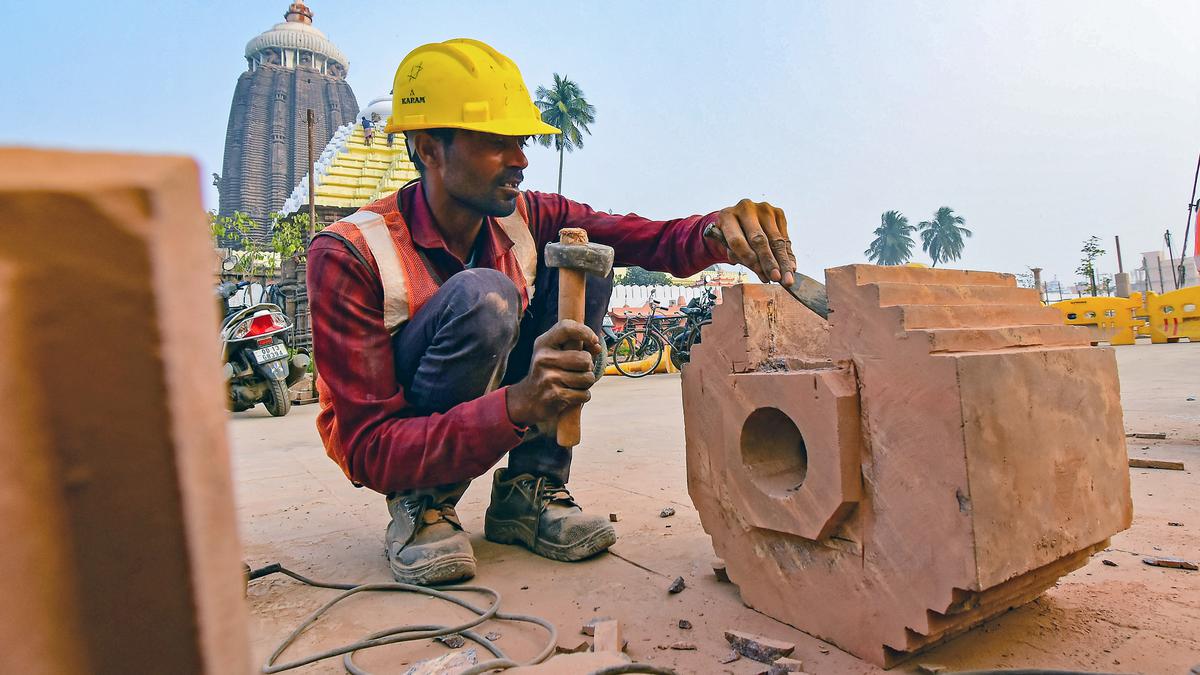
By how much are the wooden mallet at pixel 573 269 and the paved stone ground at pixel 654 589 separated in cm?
43

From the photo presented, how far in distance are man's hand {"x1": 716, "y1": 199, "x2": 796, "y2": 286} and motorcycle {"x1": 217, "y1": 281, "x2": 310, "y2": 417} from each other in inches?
209

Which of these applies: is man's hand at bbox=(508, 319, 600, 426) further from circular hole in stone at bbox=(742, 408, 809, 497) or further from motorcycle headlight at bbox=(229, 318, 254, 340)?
motorcycle headlight at bbox=(229, 318, 254, 340)

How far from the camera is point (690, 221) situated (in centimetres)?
209

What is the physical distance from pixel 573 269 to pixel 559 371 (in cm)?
24

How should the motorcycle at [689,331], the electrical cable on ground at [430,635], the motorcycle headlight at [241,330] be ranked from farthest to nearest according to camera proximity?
the motorcycle at [689,331] < the motorcycle headlight at [241,330] < the electrical cable on ground at [430,635]

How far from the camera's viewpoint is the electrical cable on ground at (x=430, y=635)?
128 cm

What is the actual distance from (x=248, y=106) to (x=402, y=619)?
54.0 m

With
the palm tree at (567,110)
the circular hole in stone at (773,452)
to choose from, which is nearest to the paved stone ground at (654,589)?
the circular hole in stone at (773,452)

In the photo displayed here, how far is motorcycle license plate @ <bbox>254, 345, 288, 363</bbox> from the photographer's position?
19.7ft

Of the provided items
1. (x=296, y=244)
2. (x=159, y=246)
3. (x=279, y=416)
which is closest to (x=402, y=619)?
(x=159, y=246)

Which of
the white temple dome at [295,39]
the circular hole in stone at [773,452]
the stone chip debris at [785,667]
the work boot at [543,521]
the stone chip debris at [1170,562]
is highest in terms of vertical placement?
the white temple dome at [295,39]

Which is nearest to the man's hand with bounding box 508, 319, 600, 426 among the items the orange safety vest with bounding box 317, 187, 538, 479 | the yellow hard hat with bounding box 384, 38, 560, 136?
the orange safety vest with bounding box 317, 187, 538, 479

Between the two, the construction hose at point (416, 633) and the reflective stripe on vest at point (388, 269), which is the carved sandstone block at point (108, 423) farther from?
the reflective stripe on vest at point (388, 269)

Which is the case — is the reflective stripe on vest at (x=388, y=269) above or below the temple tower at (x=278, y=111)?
below
